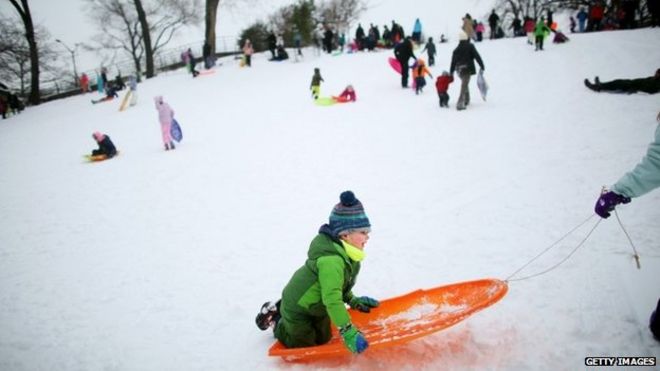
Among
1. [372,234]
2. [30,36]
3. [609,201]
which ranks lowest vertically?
[372,234]

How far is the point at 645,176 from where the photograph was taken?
2.29 metres

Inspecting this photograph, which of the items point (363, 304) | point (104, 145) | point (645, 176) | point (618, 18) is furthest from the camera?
point (618, 18)

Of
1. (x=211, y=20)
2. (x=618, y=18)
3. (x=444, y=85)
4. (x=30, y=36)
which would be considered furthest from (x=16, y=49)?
(x=618, y=18)

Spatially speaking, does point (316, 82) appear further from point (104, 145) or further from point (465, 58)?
point (104, 145)

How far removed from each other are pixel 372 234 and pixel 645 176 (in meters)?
2.97

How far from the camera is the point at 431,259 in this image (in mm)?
4109

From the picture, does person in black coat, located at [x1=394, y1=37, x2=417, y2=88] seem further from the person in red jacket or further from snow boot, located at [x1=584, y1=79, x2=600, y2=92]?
snow boot, located at [x1=584, y1=79, x2=600, y2=92]

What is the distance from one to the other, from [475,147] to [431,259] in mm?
3937

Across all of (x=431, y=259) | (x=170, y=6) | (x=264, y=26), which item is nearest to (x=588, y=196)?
(x=431, y=259)

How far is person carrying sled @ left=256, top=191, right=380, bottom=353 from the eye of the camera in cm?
234

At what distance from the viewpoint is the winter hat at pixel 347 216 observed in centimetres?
241

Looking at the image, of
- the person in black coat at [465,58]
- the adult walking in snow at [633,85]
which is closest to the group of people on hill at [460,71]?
the person in black coat at [465,58]

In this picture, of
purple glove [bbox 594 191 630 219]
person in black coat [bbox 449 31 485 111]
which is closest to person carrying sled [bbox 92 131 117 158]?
person in black coat [bbox 449 31 485 111]

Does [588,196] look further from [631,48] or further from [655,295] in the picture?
[631,48]
